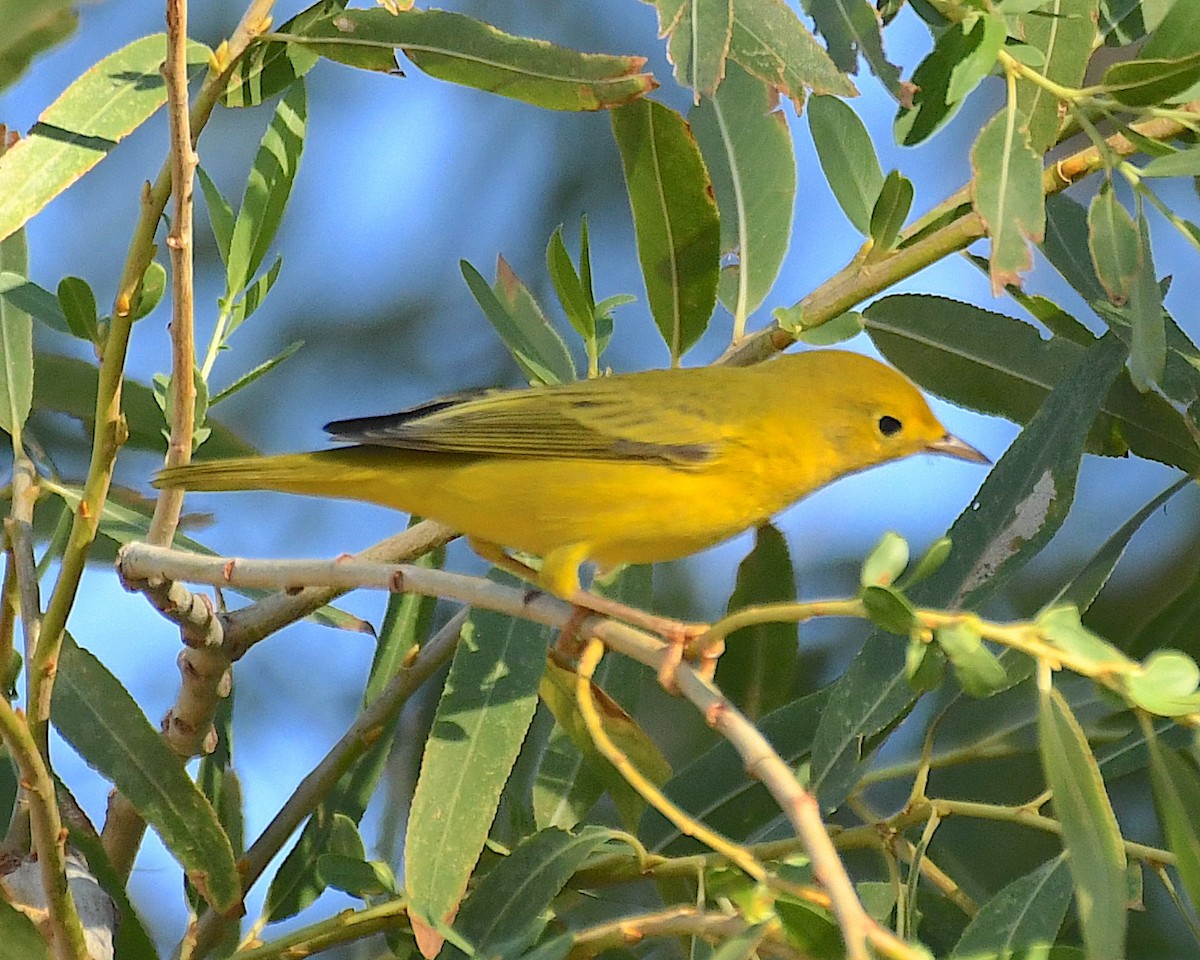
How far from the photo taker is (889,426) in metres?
3.00

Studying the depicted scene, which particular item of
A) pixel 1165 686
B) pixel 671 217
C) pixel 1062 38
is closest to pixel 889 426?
pixel 671 217

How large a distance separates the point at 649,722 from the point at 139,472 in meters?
1.57

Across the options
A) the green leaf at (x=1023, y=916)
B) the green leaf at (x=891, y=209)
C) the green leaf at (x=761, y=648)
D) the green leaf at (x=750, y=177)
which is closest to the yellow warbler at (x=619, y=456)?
the green leaf at (x=761, y=648)

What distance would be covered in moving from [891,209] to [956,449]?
0.79 meters

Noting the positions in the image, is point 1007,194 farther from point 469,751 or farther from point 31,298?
point 31,298

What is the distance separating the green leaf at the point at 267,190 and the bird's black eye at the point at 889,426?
125cm

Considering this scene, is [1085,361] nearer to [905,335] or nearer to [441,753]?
[905,335]

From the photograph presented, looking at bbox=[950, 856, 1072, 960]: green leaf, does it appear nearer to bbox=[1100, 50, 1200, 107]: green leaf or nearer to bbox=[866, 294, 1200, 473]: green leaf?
bbox=[866, 294, 1200, 473]: green leaf

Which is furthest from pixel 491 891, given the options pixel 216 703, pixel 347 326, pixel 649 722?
pixel 347 326

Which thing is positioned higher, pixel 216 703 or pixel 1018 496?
pixel 1018 496

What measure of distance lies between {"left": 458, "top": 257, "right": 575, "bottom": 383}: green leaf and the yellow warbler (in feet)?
0.17

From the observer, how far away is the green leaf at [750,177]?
2727mm

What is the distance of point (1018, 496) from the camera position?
201 centimetres

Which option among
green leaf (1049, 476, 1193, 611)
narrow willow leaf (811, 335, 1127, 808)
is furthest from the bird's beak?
narrow willow leaf (811, 335, 1127, 808)
